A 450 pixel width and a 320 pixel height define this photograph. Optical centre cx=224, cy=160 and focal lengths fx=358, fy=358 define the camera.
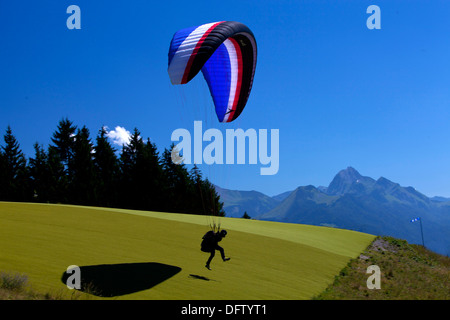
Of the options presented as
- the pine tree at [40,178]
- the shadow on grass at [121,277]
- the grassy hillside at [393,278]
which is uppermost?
the pine tree at [40,178]

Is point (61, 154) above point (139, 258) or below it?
above

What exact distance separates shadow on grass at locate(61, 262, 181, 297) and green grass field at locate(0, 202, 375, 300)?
0.04m

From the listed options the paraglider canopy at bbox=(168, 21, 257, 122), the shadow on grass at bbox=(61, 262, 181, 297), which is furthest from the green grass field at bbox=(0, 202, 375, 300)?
the paraglider canopy at bbox=(168, 21, 257, 122)

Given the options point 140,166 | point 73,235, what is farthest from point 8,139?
point 73,235

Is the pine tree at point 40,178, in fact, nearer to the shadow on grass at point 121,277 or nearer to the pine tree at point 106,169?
the pine tree at point 106,169

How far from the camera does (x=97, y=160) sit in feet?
203

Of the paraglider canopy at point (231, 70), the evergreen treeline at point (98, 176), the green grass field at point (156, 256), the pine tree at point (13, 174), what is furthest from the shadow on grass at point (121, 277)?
the pine tree at point (13, 174)

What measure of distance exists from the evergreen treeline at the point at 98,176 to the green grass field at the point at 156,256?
2875 centimetres

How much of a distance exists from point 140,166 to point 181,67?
5023cm

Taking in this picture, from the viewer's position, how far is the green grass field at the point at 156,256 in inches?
511

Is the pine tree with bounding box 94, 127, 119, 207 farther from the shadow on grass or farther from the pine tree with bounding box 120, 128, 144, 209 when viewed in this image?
the shadow on grass

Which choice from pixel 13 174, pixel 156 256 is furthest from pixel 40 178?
pixel 156 256
